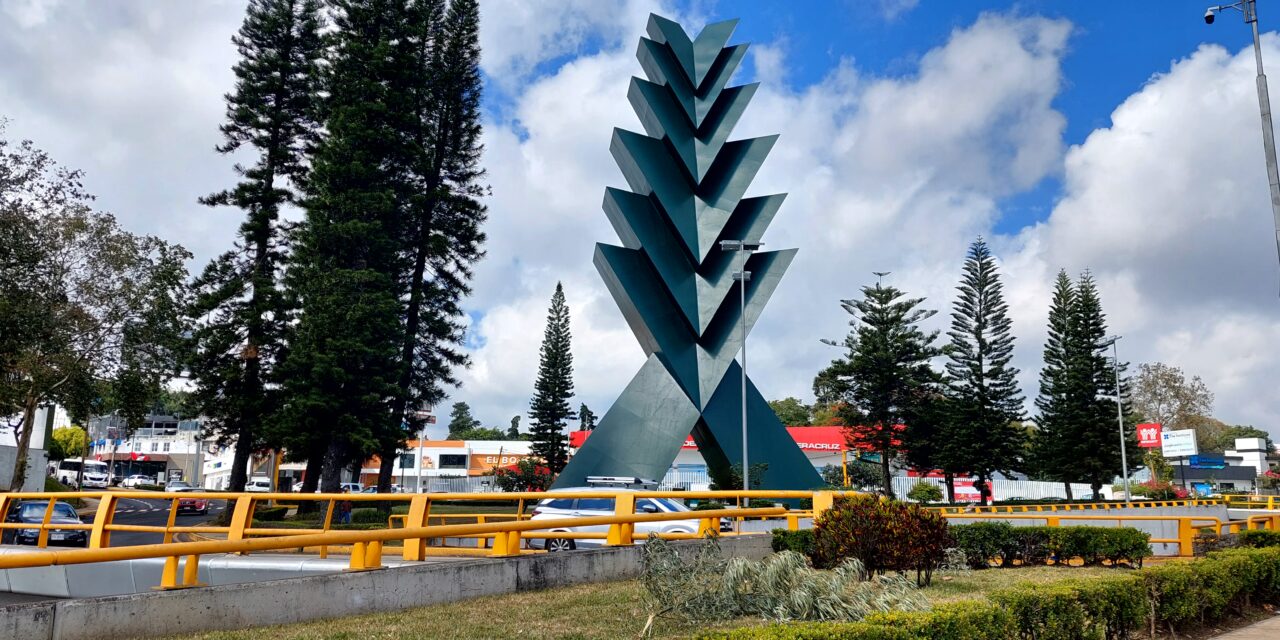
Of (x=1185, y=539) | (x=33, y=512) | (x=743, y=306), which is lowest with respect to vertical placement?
(x=33, y=512)

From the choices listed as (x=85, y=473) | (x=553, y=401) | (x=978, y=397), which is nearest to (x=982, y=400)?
(x=978, y=397)

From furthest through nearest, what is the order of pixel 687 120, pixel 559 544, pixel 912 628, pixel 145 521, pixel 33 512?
1. pixel 145 521
2. pixel 687 120
3. pixel 33 512
4. pixel 559 544
5. pixel 912 628

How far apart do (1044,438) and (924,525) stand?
4962 cm

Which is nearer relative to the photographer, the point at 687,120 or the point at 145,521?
the point at 687,120

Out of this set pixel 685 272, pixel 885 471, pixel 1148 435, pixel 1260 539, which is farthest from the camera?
pixel 1148 435

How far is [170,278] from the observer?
3528 cm

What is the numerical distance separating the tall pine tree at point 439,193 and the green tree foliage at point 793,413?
72.4 m

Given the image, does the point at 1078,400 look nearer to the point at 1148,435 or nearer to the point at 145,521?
the point at 1148,435

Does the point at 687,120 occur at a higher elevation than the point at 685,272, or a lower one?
higher

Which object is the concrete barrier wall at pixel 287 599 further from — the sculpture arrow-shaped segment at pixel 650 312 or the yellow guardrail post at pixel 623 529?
the sculpture arrow-shaped segment at pixel 650 312

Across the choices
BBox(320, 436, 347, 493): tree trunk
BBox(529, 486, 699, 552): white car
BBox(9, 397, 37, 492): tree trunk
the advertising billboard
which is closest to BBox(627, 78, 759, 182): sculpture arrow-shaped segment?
BBox(320, 436, 347, 493): tree trunk

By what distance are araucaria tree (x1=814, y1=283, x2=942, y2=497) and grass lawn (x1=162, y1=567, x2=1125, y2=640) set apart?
148 ft

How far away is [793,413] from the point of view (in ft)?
374

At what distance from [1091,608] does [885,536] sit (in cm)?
281
